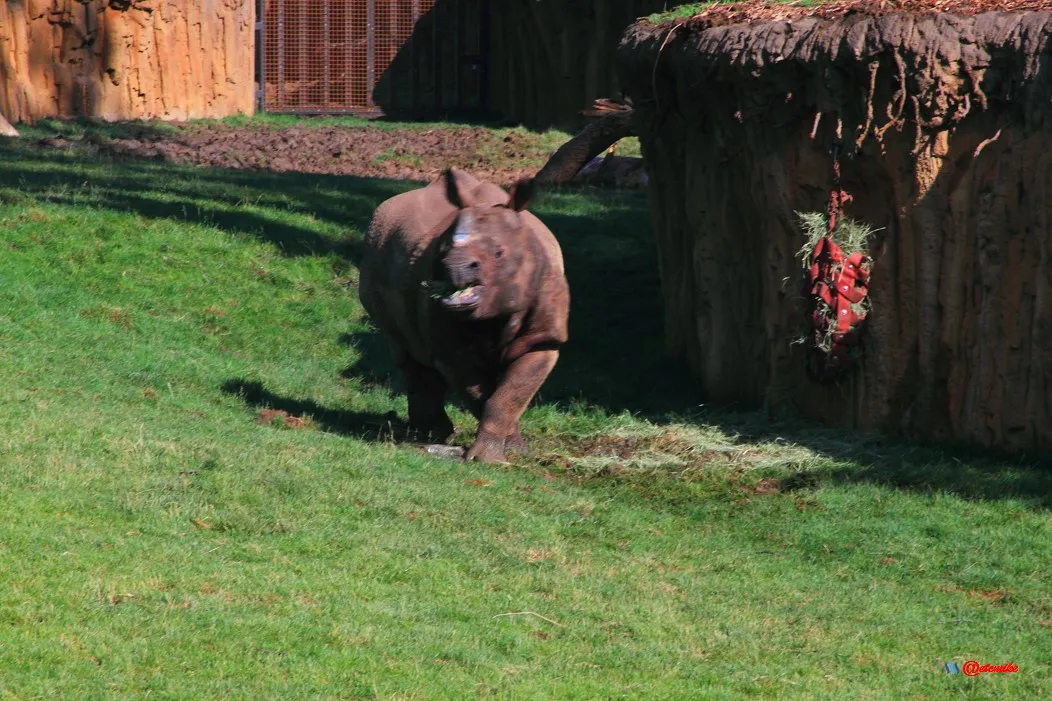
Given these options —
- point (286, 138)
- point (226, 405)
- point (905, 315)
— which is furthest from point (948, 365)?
point (286, 138)

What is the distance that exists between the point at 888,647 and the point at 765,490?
9.54ft

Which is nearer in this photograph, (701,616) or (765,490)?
(701,616)

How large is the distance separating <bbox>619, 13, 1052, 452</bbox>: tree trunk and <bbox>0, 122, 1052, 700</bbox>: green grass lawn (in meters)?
0.47

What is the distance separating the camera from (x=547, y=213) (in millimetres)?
17172

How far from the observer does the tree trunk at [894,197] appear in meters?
9.83

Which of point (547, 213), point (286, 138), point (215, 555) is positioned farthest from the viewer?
point (286, 138)

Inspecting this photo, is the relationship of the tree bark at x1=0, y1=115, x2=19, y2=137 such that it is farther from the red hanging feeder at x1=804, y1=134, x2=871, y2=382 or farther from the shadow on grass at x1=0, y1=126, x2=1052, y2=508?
the red hanging feeder at x1=804, y1=134, x2=871, y2=382

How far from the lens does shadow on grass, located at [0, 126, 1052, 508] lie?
974cm

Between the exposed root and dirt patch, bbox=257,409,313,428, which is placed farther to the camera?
dirt patch, bbox=257,409,313,428

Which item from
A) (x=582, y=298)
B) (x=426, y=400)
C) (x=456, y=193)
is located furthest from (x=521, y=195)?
(x=582, y=298)

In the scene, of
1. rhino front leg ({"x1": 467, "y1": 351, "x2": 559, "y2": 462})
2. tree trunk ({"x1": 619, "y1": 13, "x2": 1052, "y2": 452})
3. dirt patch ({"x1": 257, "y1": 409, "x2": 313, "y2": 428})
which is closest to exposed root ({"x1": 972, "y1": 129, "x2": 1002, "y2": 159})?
tree trunk ({"x1": 619, "y1": 13, "x2": 1052, "y2": 452})

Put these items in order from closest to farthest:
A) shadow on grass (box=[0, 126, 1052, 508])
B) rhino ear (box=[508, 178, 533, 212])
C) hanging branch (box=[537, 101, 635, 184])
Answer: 1. rhino ear (box=[508, 178, 533, 212])
2. shadow on grass (box=[0, 126, 1052, 508])
3. hanging branch (box=[537, 101, 635, 184])

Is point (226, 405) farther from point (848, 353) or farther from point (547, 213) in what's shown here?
point (547, 213)

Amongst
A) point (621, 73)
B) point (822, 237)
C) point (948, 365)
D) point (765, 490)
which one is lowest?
point (765, 490)
